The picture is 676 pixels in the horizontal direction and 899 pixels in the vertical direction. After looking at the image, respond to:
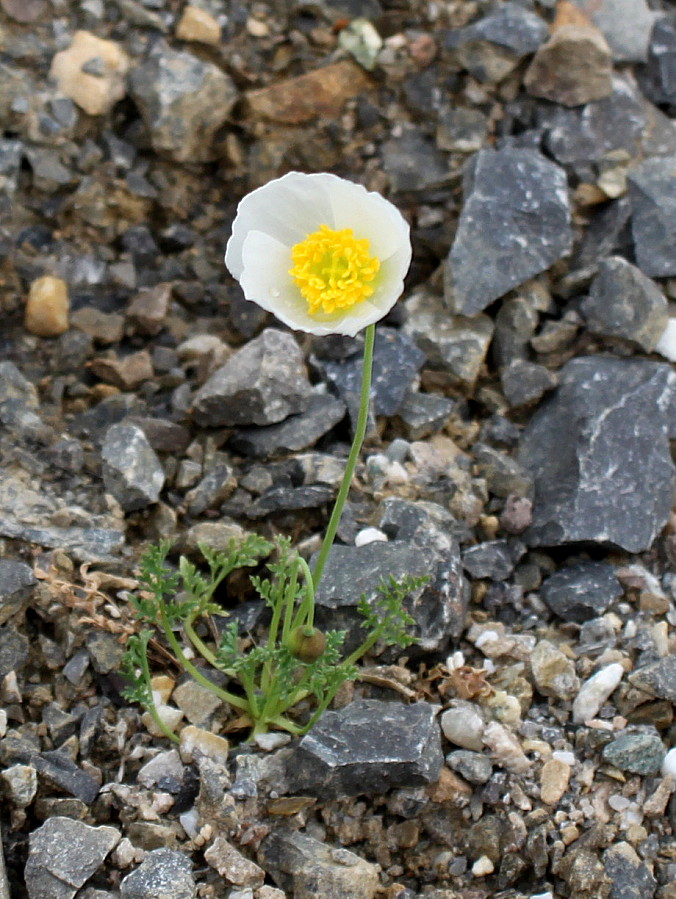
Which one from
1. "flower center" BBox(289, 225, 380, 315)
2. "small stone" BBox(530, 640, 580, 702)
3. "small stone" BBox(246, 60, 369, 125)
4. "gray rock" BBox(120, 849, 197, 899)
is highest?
"flower center" BBox(289, 225, 380, 315)

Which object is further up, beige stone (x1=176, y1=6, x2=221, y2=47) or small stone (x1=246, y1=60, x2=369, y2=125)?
beige stone (x1=176, y1=6, x2=221, y2=47)

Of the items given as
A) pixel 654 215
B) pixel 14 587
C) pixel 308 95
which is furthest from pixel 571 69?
pixel 14 587

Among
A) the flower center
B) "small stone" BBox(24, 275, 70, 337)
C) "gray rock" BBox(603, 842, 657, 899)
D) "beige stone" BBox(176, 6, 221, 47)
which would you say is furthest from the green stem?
"beige stone" BBox(176, 6, 221, 47)

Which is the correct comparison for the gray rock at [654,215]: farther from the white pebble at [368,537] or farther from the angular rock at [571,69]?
the white pebble at [368,537]

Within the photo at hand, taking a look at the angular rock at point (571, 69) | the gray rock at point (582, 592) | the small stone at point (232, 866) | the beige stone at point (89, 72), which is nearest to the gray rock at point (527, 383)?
the gray rock at point (582, 592)

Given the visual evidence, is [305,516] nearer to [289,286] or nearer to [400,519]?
[400,519]

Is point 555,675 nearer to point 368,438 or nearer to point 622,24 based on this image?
point 368,438

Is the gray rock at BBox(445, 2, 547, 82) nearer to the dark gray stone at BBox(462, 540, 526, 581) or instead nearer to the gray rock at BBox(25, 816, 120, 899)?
the dark gray stone at BBox(462, 540, 526, 581)
